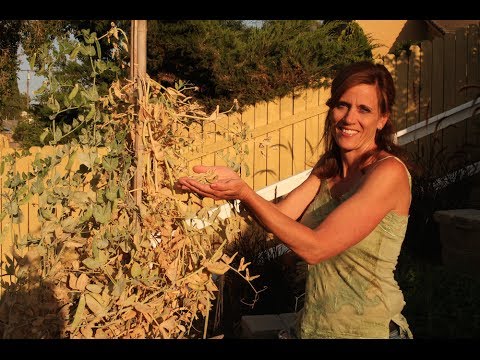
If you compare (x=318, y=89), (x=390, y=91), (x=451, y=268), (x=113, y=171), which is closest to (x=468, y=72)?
(x=318, y=89)

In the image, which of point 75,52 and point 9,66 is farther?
point 9,66

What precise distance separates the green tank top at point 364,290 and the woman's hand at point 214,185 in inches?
17.9

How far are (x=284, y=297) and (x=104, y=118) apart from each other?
8.45 ft

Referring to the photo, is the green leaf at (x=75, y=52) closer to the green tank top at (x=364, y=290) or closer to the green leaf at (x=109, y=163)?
the green leaf at (x=109, y=163)

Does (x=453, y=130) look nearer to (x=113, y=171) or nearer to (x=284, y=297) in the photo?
(x=284, y=297)

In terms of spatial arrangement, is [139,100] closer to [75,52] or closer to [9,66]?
[75,52]

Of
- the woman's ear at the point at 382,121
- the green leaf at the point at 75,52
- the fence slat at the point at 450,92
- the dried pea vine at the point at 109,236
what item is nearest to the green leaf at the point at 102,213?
the dried pea vine at the point at 109,236

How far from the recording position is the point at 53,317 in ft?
4.46

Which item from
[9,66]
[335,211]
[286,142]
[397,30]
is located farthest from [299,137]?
[397,30]

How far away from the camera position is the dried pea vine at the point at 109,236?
1.37m

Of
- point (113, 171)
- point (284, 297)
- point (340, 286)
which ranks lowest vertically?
point (284, 297)

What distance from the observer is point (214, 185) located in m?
1.56

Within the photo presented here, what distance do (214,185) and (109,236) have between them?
0.31 meters

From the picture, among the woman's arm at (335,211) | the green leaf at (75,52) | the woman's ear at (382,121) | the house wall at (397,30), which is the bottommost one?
the woman's arm at (335,211)
